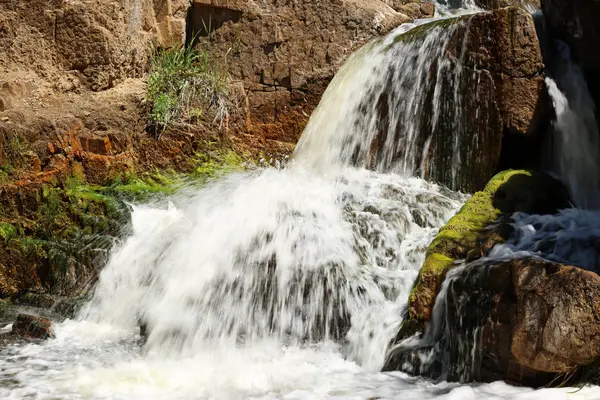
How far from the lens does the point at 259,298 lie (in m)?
5.36

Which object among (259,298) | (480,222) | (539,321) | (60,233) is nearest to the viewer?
(539,321)

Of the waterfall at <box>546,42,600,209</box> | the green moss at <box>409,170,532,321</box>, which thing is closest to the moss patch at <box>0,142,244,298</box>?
the green moss at <box>409,170,532,321</box>

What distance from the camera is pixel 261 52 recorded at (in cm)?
912

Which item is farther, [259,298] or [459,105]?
[459,105]

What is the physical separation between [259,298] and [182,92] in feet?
12.0

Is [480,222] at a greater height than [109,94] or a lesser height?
lesser

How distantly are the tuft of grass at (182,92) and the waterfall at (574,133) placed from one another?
4.01 meters

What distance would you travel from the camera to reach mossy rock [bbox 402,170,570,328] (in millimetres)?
4879

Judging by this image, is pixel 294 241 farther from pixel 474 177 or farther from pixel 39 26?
pixel 39 26

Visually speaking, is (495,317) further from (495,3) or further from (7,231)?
(495,3)

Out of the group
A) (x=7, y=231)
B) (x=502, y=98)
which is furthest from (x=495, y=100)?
(x=7, y=231)

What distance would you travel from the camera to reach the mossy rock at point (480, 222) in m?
4.88

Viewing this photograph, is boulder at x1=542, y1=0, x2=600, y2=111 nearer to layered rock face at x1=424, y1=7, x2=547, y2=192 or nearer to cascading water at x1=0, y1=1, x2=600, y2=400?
layered rock face at x1=424, y1=7, x2=547, y2=192

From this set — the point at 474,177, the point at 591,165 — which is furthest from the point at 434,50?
the point at 591,165
